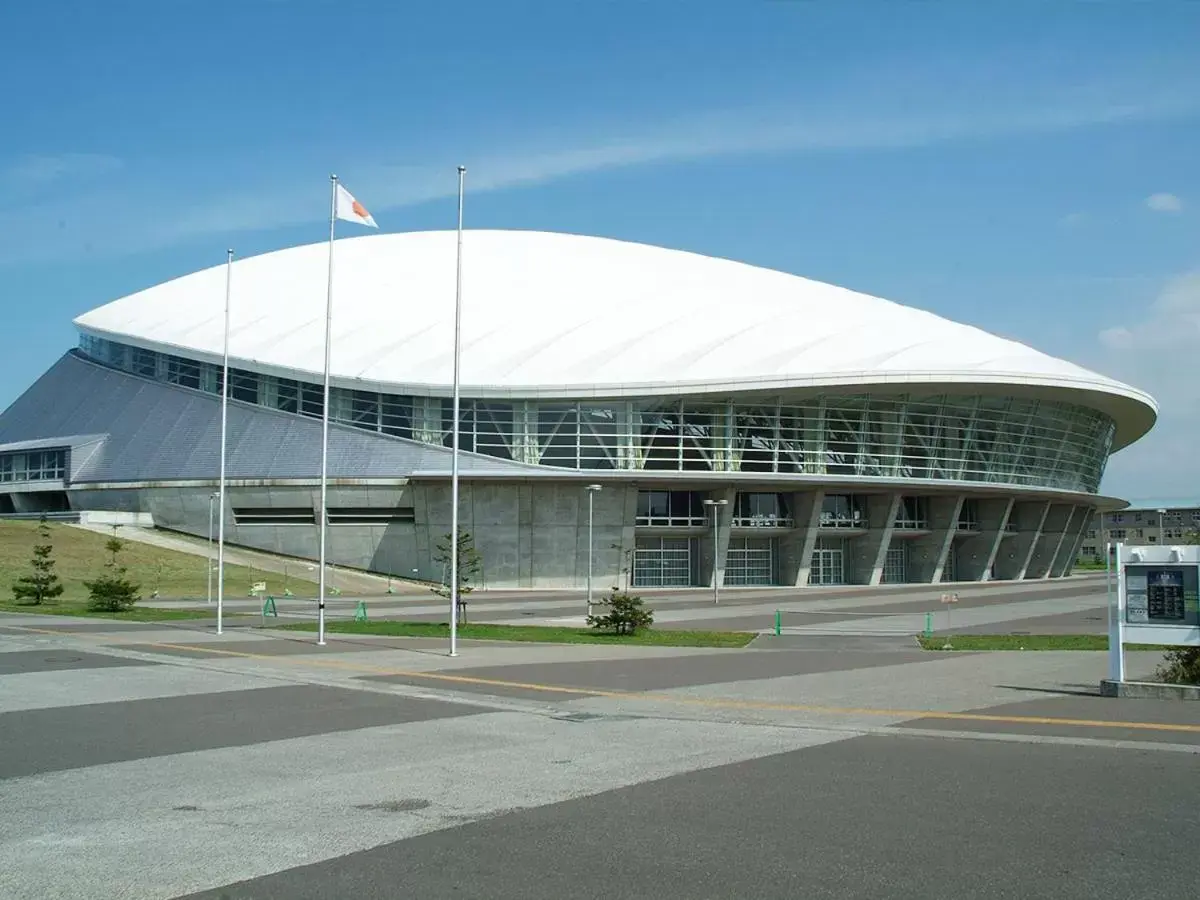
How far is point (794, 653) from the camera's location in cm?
2492

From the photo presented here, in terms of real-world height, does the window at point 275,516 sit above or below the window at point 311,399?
below

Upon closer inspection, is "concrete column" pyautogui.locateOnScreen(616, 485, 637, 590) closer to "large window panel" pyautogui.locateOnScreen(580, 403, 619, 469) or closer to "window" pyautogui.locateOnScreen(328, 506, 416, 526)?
"large window panel" pyautogui.locateOnScreen(580, 403, 619, 469)

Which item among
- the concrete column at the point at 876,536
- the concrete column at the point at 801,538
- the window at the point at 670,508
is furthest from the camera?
the concrete column at the point at 876,536

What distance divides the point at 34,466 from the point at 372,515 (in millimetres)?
24584

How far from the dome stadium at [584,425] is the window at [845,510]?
253 millimetres

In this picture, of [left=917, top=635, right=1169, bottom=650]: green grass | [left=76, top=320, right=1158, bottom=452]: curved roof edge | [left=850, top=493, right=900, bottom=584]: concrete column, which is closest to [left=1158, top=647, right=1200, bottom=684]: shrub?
[left=917, top=635, right=1169, bottom=650]: green grass

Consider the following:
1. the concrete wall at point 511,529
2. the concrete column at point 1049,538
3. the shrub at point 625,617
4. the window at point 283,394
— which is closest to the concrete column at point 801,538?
the concrete wall at point 511,529

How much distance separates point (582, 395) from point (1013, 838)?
50035 millimetres

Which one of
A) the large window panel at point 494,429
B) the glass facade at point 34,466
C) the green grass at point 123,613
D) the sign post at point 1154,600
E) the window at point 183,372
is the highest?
the window at point 183,372

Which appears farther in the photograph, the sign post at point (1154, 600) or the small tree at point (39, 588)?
the small tree at point (39, 588)

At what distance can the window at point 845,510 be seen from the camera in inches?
2579

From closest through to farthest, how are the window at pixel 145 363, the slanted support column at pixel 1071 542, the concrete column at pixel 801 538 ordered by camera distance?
the concrete column at pixel 801 538
the window at pixel 145 363
the slanted support column at pixel 1071 542

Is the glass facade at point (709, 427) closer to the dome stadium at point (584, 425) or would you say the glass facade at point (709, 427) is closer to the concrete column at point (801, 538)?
the dome stadium at point (584, 425)

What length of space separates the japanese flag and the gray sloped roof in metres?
30.6
